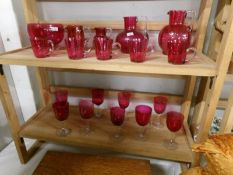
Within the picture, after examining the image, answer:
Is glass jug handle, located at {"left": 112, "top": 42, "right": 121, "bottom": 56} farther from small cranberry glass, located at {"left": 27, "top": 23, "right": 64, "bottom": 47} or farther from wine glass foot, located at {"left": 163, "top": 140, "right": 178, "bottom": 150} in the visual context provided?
wine glass foot, located at {"left": 163, "top": 140, "right": 178, "bottom": 150}

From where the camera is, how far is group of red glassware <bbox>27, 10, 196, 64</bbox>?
66 cm

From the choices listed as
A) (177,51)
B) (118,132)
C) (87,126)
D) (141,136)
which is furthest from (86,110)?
(177,51)

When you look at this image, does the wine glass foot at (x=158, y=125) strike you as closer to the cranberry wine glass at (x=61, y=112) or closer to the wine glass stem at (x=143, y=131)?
the wine glass stem at (x=143, y=131)

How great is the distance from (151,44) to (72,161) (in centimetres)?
64

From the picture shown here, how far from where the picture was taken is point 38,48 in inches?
29.4

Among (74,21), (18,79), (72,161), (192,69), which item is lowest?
(72,161)

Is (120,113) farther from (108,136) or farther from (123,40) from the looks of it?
(123,40)

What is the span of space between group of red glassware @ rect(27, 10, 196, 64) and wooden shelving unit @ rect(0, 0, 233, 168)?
0.03 m

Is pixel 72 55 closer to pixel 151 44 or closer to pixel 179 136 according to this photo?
pixel 151 44

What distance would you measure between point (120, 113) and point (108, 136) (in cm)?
13

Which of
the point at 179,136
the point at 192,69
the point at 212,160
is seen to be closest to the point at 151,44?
the point at 192,69

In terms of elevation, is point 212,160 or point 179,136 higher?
point 212,160

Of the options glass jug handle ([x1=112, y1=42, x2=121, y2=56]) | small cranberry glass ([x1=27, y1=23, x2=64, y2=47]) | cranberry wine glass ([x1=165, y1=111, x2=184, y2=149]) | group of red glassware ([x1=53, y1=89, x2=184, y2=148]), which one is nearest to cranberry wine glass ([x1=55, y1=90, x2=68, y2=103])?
group of red glassware ([x1=53, y1=89, x2=184, y2=148])

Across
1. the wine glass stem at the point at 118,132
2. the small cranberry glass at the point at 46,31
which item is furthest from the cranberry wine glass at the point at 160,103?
the small cranberry glass at the point at 46,31
